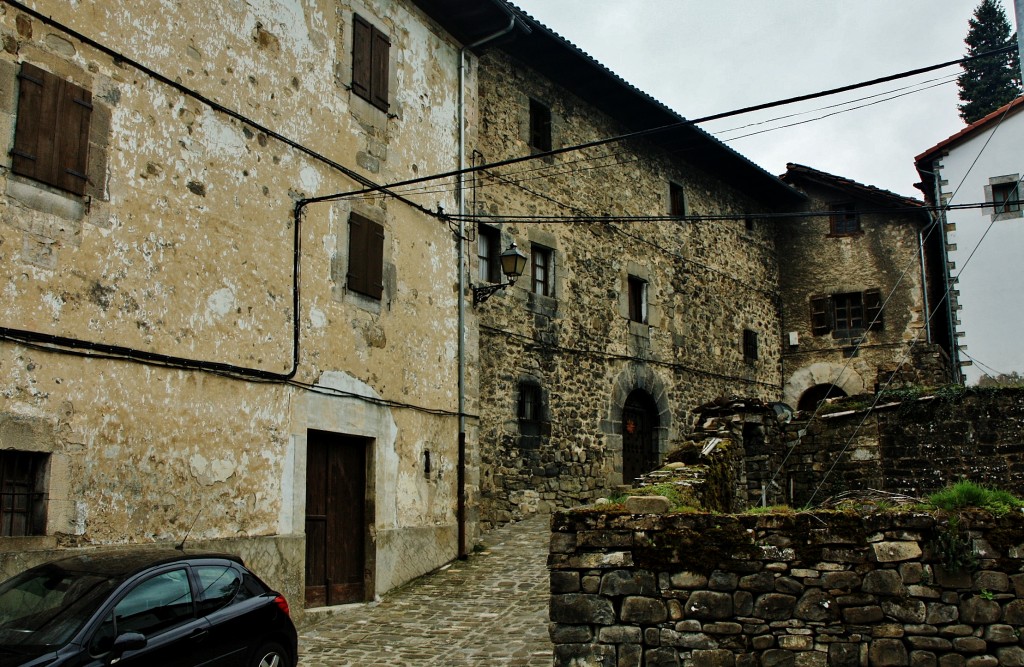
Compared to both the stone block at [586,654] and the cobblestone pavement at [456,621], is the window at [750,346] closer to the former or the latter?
the cobblestone pavement at [456,621]

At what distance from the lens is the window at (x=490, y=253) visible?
47.5 ft

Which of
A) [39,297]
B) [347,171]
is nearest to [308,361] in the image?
[347,171]

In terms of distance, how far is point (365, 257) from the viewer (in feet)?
37.3

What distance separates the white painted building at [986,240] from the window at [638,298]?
7.99 metres

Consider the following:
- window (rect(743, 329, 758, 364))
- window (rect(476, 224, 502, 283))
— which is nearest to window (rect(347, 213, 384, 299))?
window (rect(476, 224, 502, 283))

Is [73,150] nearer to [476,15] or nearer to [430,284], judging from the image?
[430,284]

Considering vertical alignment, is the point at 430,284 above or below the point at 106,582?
above

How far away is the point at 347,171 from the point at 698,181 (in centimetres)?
1132

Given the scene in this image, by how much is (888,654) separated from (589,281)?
1081 centimetres

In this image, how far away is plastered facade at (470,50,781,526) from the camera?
47.5 ft

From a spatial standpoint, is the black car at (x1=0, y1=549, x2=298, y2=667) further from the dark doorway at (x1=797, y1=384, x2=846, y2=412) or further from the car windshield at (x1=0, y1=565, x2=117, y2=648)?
the dark doorway at (x1=797, y1=384, x2=846, y2=412)

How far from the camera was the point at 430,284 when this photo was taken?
41.4 ft

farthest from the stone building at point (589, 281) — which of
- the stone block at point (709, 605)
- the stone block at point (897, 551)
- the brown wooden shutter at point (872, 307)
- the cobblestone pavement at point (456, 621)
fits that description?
the stone block at point (897, 551)

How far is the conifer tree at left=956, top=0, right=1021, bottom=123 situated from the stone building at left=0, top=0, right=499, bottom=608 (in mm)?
27870
